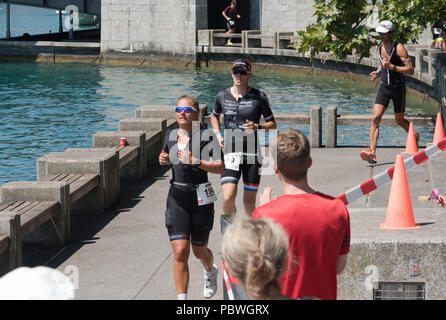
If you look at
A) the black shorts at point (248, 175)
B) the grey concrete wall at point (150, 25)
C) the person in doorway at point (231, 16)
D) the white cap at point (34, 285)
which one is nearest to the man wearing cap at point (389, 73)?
the black shorts at point (248, 175)

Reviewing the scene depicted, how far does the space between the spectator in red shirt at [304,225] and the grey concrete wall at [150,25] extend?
43.9m

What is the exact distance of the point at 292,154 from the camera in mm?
4516

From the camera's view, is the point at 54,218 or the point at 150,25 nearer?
the point at 54,218

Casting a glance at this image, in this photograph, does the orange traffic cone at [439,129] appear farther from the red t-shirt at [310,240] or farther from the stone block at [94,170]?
the red t-shirt at [310,240]

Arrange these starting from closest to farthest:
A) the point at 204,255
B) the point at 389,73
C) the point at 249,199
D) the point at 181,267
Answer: the point at 181,267 → the point at 204,255 → the point at 249,199 → the point at 389,73

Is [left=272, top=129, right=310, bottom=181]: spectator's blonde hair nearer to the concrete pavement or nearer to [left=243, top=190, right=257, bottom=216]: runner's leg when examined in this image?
the concrete pavement

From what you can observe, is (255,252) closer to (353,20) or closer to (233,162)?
(233,162)

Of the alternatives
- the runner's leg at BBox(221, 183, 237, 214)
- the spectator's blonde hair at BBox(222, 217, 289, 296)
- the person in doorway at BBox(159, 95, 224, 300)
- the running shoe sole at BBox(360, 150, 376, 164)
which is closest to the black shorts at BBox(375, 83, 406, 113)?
the running shoe sole at BBox(360, 150, 376, 164)

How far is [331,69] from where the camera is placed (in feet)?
137

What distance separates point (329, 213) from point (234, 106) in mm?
4530

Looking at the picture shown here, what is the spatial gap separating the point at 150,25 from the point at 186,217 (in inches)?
1735

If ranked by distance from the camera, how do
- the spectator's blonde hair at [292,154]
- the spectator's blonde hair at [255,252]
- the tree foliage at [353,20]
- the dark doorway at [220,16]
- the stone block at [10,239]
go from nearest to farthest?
the spectator's blonde hair at [255,252] → the spectator's blonde hair at [292,154] → the stone block at [10,239] → the tree foliage at [353,20] → the dark doorway at [220,16]

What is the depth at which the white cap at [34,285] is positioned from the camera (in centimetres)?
284

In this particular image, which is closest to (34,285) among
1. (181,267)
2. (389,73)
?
(181,267)
